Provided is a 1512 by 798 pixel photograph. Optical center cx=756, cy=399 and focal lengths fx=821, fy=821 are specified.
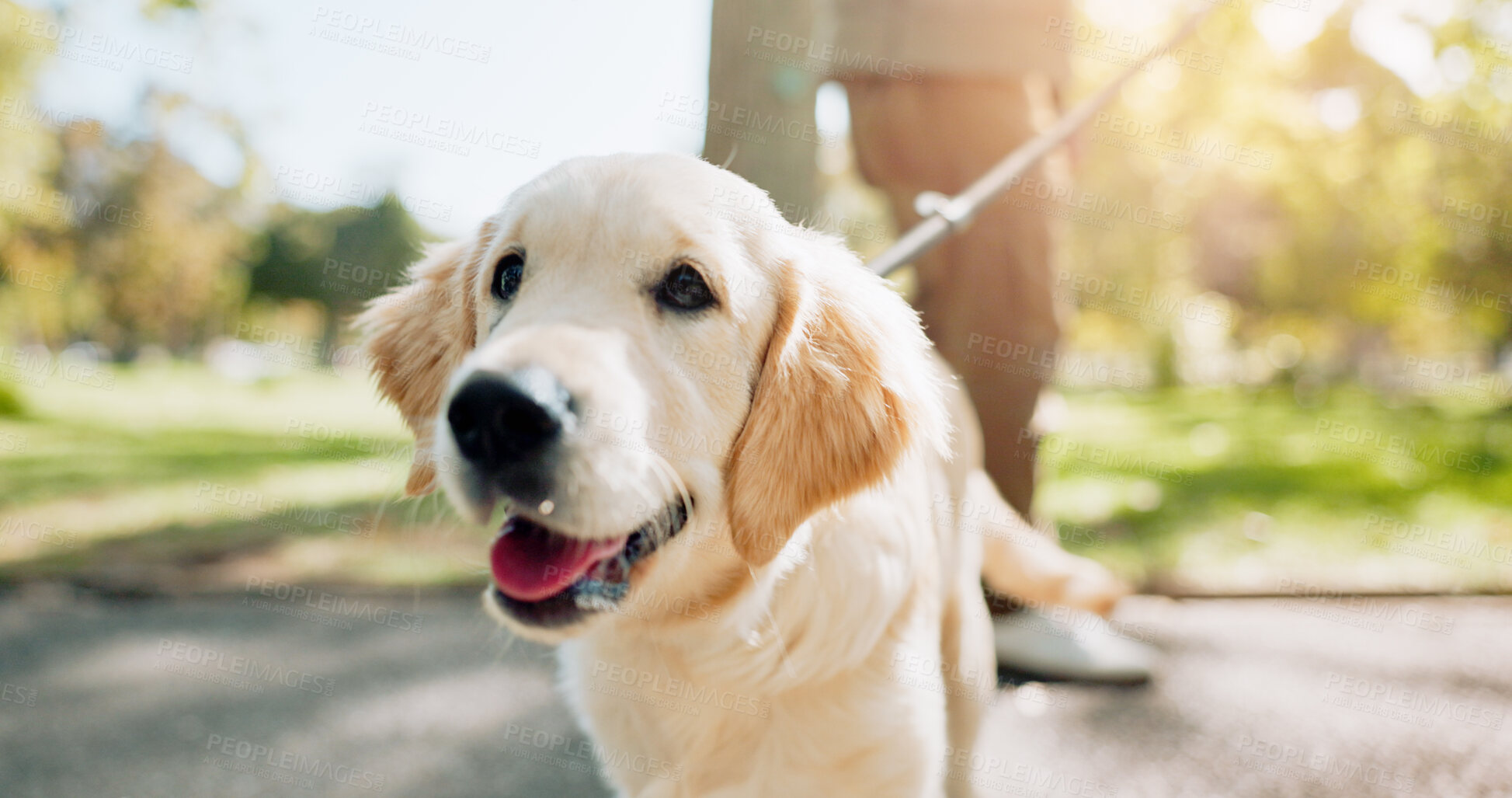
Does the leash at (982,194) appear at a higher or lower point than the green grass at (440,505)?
higher

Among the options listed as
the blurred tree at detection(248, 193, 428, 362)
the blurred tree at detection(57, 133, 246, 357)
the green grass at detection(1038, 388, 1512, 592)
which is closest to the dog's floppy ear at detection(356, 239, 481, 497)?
the green grass at detection(1038, 388, 1512, 592)

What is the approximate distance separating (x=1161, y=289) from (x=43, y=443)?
2599 cm

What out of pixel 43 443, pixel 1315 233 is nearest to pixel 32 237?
pixel 43 443

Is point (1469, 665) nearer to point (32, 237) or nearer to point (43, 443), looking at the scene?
point (43, 443)

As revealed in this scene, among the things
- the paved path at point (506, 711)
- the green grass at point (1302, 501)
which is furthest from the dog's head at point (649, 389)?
the green grass at point (1302, 501)

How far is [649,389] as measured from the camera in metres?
1.63

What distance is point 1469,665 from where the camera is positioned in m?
3.75

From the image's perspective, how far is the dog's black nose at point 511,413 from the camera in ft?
4.55

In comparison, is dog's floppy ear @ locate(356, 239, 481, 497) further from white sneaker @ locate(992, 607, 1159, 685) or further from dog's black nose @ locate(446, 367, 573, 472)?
white sneaker @ locate(992, 607, 1159, 685)

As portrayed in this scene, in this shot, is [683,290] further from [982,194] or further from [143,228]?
[143,228]

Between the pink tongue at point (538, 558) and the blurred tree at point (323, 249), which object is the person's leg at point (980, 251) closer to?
the pink tongue at point (538, 558)

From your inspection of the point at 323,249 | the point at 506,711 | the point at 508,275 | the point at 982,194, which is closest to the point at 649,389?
the point at 508,275

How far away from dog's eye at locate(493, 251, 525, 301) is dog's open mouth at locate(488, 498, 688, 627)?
565 millimetres

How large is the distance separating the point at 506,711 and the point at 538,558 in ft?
7.06
